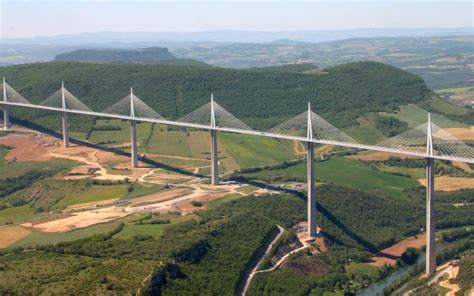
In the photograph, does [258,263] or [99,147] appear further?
[99,147]

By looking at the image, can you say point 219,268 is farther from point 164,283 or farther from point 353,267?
point 353,267

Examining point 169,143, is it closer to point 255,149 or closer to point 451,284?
point 255,149

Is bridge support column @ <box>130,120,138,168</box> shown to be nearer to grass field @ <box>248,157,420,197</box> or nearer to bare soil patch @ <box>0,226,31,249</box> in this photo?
grass field @ <box>248,157,420,197</box>

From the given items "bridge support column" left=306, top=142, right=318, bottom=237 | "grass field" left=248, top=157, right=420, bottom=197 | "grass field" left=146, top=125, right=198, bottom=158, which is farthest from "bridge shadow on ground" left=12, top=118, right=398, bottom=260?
"grass field" left=248, top=157, right=420, bottom=197

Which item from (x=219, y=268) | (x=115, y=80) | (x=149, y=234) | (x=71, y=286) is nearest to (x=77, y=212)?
(x=149, y=234)

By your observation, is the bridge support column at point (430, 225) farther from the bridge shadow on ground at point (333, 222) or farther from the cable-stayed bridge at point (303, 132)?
the bridge shadow on ground at point (333, 222)

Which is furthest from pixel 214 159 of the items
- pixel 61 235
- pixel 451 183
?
pixel 451 183
